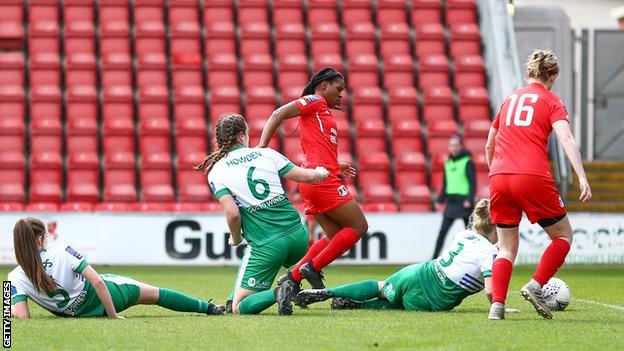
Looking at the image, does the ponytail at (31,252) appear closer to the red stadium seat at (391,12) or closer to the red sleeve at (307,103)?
the red sleeve at (307,103)

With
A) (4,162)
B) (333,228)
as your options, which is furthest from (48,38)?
(333,228)

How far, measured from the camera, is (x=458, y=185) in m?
15.9

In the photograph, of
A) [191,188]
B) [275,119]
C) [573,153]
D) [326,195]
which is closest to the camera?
[573,153]

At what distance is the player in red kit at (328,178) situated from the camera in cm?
948

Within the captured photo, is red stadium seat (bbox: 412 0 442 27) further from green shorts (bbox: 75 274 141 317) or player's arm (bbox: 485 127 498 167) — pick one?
green shorts (bbox: 75 274 141 317)

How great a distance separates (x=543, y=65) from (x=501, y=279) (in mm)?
1413

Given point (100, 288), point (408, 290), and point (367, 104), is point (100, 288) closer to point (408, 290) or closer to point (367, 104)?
point (408, 290)

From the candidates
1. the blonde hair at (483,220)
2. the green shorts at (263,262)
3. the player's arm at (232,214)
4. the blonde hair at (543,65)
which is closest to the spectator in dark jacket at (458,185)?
the blonde hair at (483,220)

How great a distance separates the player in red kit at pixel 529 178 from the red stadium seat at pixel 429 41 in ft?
42.3

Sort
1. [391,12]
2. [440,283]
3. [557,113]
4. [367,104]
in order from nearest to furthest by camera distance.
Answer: [557,113], [440,283], [367,104], [391,12]

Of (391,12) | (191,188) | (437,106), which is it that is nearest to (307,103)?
(191,188)

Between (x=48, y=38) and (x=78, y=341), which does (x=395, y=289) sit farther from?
(x=48, y=38)

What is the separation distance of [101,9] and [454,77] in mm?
5897

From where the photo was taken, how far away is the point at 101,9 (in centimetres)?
2125
